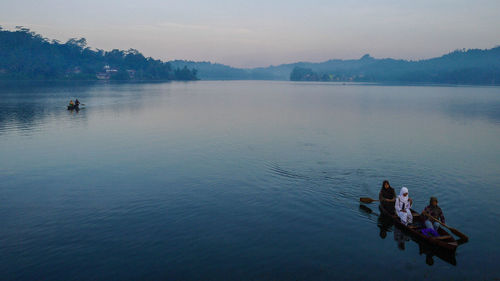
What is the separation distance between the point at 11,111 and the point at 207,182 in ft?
229

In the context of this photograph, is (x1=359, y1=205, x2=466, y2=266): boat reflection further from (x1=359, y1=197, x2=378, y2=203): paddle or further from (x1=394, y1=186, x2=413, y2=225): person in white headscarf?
(x1=359, y1=197, x2=378, y2=203): paddle

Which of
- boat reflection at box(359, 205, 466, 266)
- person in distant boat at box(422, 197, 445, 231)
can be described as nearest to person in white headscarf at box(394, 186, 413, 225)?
boat reflection at box(359, 205, 466, 266)

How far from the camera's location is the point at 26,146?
4081cm

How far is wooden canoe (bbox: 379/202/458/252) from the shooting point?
17.5m

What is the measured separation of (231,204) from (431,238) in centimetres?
1308

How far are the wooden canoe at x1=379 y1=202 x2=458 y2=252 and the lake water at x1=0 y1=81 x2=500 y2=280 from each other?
62 centimetres

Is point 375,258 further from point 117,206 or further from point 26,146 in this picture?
point 26,146

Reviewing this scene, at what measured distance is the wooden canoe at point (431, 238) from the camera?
687 inches

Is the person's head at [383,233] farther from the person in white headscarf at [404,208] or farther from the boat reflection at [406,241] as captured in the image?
the person in white headscarf at [404,208]

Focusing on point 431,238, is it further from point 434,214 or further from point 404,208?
point 404,208

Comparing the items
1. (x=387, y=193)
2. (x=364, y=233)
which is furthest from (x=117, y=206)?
(x=387, y=193)

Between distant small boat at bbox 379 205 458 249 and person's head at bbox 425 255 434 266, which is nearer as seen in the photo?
person's head at bbox 425 255 434 266

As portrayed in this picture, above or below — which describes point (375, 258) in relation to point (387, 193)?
below

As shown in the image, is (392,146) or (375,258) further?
(392,146)
